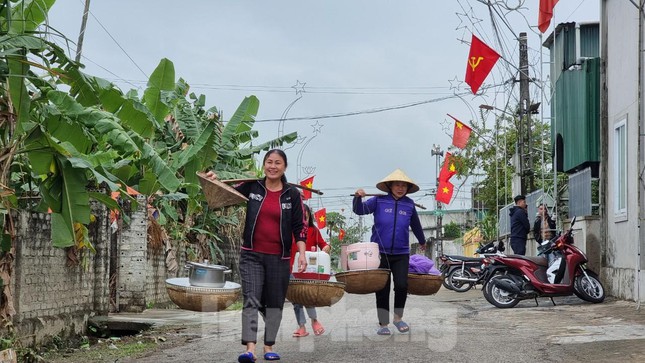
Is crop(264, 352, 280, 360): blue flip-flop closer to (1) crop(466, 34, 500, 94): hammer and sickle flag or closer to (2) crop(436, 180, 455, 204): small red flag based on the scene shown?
(1) crop(466, 34, 500, 94): hammer and sickle flag

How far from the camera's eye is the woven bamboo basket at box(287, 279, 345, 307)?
8.22m

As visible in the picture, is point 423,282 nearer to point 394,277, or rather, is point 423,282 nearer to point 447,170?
point 394,277

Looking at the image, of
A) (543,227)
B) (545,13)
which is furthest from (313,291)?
(545,13)

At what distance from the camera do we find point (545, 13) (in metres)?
17.3

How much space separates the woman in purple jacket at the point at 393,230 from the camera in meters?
9.81

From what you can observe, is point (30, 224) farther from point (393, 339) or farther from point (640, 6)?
point (640, 6)

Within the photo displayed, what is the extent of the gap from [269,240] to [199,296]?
0.80 metres

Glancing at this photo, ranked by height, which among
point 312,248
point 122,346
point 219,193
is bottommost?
point 122,346

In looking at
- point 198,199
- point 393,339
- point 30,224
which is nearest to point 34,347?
point 30,224

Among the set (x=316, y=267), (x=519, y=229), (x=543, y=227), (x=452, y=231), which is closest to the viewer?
(x=316, y=267)

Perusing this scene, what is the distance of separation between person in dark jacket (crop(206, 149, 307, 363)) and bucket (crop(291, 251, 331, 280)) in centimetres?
66

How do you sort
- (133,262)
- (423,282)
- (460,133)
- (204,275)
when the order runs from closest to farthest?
(204,275) → (423,282) → (133,262) → (460,133)

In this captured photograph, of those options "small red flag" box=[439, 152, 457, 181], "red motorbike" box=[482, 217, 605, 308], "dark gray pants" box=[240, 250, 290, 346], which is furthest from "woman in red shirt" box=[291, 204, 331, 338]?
"small red flag" box=[439, 152, 457, 181]

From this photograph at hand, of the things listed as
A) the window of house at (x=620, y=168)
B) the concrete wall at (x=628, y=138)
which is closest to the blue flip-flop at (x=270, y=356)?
the concrete wall at (x=628, y=138)
